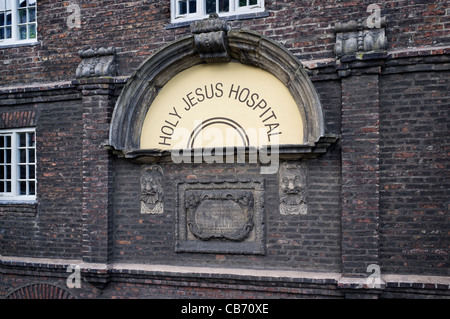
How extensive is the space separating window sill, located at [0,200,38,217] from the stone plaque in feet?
8.64

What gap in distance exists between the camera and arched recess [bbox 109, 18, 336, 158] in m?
6.18

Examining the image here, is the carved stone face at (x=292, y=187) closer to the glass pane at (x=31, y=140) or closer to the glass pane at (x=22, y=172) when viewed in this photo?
the glass pane at (x=31, y=140)

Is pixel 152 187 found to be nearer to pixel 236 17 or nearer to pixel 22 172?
pixel 22 172

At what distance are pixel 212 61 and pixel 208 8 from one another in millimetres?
889

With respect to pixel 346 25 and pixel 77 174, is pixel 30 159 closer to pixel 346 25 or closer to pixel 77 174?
pixel 77 174

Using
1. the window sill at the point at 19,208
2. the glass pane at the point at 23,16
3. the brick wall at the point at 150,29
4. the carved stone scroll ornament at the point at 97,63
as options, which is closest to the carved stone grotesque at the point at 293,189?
the brick wall at the point at 150,29

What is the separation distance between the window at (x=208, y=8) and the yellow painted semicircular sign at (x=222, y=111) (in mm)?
788

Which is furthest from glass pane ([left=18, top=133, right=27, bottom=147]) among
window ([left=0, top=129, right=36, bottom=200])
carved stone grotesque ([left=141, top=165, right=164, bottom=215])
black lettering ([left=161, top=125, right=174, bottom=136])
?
black lettering ([left=161, top=125, right=174, bottom=136])

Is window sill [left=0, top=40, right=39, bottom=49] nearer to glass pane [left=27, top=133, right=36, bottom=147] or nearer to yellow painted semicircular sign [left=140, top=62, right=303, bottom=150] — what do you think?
glass pane [left=27, top=133, right=36, bottom=147]
